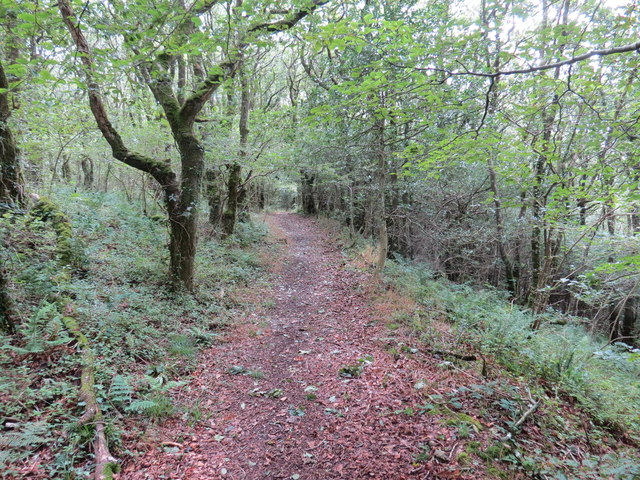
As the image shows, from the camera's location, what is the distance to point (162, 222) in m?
11.7

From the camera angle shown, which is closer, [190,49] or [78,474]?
[78,474]

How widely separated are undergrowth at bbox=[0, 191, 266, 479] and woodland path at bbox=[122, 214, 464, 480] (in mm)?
542

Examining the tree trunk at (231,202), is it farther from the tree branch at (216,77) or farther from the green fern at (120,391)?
the green fern at (120,391)

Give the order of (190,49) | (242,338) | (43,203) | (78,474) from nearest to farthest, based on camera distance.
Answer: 1. (78,474)
2. (190,49)
3. (242,338)
4. (43,203)

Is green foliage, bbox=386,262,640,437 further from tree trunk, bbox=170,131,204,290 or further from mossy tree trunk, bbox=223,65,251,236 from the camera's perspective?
mossy tree trunk, bbox=223,65,251,236

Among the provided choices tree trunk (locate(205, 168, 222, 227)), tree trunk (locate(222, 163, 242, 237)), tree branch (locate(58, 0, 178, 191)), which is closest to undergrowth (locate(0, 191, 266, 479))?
tree branch (locate(58, 0, 178, 191))

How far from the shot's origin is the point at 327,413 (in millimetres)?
4172

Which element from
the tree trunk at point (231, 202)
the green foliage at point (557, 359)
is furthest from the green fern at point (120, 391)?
the tree trunk at point (231, 202)

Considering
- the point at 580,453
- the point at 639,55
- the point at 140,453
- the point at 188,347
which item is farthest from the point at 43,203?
the point at 639,55

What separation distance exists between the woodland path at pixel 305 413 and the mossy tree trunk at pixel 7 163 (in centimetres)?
518

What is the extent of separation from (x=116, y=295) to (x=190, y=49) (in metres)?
4.68

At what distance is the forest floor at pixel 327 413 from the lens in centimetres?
328

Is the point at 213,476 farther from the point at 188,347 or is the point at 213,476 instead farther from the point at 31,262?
the point at 31,262

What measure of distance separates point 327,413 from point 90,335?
3836mm
